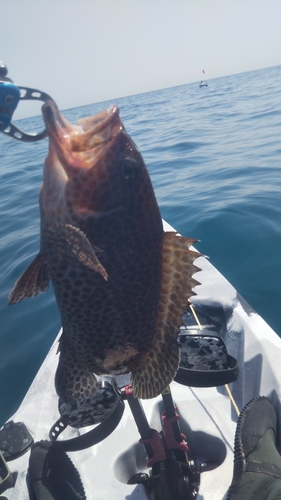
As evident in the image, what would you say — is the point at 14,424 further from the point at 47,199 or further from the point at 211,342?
the point at 47,199

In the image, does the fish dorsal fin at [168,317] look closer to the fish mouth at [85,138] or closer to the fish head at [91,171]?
the fish head at [91,171]

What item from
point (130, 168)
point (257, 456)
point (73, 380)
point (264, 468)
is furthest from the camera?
point (257, 456)

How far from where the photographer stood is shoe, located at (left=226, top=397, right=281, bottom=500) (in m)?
2.40

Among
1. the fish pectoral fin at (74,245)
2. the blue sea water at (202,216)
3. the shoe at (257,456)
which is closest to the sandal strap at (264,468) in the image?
the shoe at (257,456)

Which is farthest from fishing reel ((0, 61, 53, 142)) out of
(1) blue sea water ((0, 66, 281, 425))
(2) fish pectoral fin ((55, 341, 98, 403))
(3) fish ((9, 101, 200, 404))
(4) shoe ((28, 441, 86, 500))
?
(1) blue sea water ((0, 66, 281, 425))

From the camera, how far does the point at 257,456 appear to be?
2.62 m

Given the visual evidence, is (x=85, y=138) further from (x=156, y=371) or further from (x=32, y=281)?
(x=156, y=371)

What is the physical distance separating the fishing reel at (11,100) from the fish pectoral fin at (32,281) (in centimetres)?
64

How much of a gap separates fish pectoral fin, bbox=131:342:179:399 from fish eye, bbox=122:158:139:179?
107 cm

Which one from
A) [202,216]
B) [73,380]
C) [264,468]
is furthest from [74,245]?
→ [202,216]

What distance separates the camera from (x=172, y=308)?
228cm

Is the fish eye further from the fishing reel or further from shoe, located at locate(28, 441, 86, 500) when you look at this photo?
shoe, located at locate(28, 441, 86, 500)

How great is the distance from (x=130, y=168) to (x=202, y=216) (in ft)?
21.0

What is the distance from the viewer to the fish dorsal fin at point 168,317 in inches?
86.0
